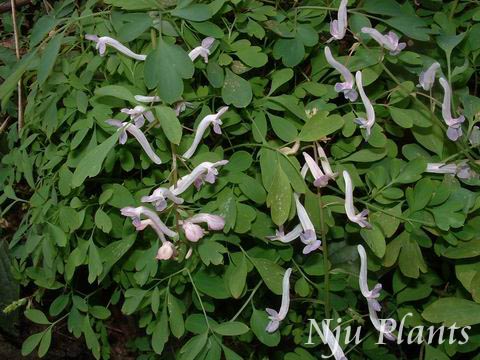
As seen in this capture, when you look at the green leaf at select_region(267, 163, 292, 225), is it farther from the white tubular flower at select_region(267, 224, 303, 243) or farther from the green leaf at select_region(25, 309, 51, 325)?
the green leaf at select_region(25, 309, 51, 325)

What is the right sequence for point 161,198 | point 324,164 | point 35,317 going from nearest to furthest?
point 161,198 < point 324,164 < point 35,317

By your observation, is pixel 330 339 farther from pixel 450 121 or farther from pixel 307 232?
pixel 450 121

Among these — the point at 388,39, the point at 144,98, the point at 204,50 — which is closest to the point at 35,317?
the point at 144,98

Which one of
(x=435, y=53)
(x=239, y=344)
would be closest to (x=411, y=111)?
(x=435, y=53)

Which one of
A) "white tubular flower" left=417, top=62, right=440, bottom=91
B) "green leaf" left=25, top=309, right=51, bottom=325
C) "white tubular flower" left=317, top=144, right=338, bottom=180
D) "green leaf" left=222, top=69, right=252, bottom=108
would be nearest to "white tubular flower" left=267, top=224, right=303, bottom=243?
"white tubular flower" left=317, top=144, right=338, bottom=180

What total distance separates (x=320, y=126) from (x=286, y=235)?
0.65 feet

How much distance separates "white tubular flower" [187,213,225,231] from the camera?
2.81 ft

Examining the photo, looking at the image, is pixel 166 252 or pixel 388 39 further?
pixel 388 39

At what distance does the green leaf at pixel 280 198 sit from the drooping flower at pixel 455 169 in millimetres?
269

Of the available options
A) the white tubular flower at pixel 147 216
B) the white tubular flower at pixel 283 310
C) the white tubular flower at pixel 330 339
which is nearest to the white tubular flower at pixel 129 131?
the white tubular flower at pixel 147 216

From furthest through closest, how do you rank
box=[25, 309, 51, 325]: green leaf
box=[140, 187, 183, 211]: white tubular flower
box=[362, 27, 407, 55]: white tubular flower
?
box=[25, 309, 51, 325]: green leaf < box=[362, 27, 407, 55]: white tubular flower < box=[140, 187, 183, 211]: white tubular flower

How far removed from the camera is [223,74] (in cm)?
95

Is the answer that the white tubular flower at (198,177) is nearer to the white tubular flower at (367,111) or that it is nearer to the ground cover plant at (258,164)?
the ground cover plant at (258,164)

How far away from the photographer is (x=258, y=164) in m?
1.03
